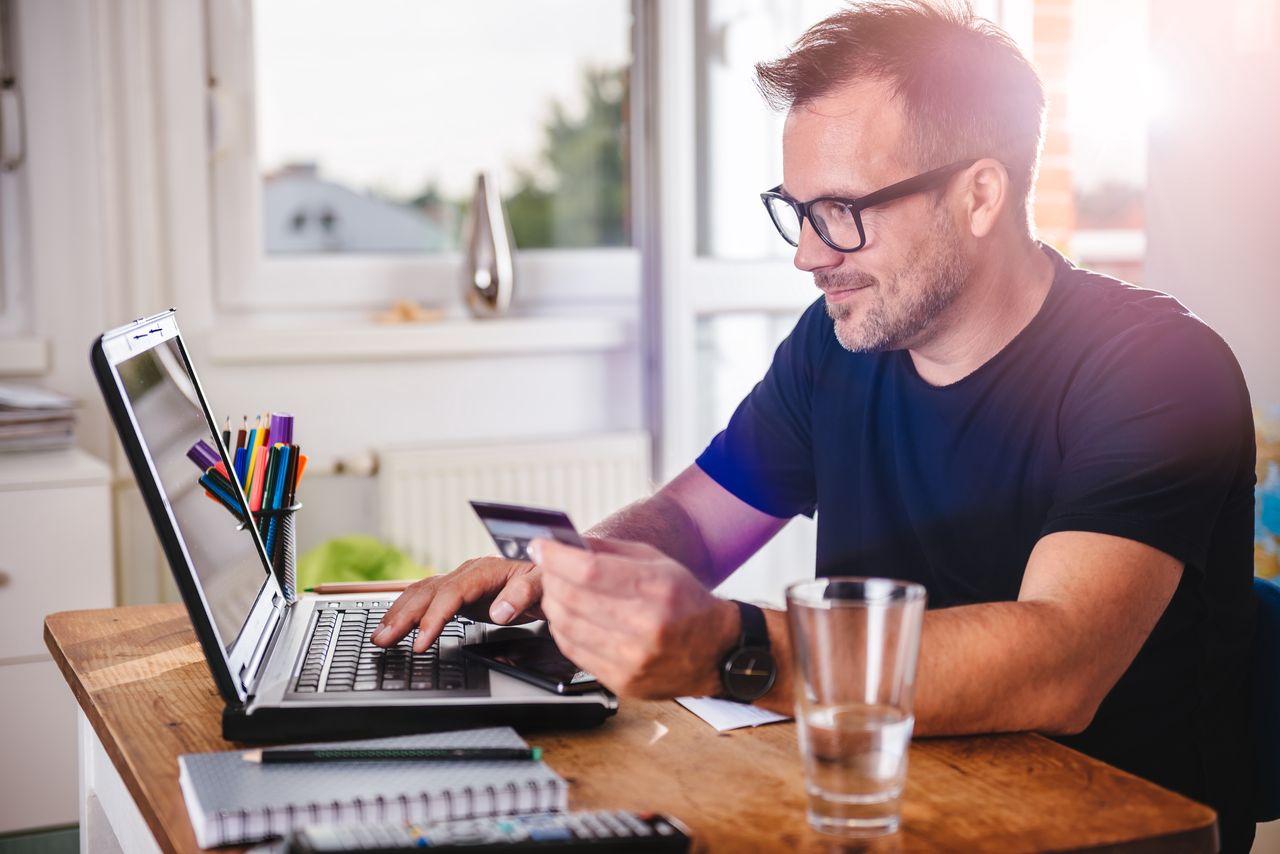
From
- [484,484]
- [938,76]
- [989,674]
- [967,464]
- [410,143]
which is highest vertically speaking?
[410,143]

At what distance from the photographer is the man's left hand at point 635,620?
3.01ft

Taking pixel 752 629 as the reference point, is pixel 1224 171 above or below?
above

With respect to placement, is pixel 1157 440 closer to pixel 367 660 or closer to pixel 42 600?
pixel 367 660

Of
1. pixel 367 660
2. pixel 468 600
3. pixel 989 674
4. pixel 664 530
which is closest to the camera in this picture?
pixel 989 674

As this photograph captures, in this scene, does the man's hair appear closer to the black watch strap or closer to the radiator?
the black watch strap

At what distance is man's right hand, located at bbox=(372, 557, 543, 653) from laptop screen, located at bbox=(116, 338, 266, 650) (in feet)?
0.41

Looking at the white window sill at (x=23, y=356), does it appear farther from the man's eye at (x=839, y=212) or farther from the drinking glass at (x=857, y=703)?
the drinking glass at (x=857, y=703)

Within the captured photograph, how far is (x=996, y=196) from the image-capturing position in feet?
4.72

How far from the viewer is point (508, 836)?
0.75 m

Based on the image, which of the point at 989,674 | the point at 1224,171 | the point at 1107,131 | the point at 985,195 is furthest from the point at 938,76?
the point at 1107,131

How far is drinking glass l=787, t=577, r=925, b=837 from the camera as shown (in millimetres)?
792

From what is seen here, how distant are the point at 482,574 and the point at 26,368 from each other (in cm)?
183

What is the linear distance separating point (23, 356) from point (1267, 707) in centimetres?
232

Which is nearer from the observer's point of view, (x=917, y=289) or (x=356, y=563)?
(x=917, y=289)
